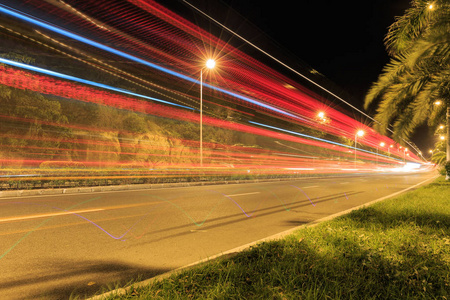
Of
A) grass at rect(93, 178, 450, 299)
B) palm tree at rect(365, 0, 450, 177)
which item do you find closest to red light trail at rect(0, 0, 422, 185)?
palm tree at rect(365, 0, 450, 177)

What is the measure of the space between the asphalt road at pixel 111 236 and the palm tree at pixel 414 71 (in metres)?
4.55

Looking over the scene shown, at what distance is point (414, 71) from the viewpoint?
355 inches

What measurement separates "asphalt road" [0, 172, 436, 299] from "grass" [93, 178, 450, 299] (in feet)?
2.61

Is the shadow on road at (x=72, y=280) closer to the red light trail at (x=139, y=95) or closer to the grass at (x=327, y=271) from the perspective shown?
the grass at (x=327, y=271)

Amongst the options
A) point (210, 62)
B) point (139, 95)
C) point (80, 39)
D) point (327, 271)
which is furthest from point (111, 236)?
point (139, 95)

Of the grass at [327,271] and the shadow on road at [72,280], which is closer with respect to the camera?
the grass at [327,271]

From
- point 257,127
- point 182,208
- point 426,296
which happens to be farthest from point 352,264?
point 257,127

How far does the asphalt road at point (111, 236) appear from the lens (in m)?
3.49

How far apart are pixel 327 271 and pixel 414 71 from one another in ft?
27.5

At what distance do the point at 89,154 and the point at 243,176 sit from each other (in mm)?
13520

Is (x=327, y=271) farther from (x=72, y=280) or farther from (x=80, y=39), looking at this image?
(x=80, y=39)

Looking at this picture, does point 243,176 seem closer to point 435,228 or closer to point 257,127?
point 435,228

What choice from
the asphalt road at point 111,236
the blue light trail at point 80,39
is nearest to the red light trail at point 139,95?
the blue light trail at point 80,39

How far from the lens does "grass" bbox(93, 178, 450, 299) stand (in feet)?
9.41
